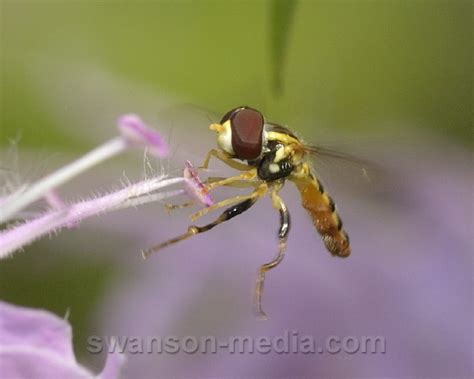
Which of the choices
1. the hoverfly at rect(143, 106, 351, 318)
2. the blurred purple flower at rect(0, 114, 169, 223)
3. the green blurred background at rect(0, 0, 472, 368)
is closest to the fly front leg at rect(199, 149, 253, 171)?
the hoverfly at rect(143, 106, 351, 318)

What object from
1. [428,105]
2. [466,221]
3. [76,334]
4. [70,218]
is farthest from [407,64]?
[70,218]

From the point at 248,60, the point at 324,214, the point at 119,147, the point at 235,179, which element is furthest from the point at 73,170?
the point at 248,60

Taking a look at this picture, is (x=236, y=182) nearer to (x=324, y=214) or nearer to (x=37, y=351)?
(x=324, y=214)

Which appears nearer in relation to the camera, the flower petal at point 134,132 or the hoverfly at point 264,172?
the flower petal at point 134,132

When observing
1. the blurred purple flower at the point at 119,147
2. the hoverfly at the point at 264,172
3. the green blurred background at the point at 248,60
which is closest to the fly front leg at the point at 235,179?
the hoverfly at the point at 264,172

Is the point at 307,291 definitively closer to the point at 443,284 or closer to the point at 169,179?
the point at 443,284

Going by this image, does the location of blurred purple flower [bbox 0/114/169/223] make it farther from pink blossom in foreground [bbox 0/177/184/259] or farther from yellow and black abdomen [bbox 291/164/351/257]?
yellow and black abdomen [bbox 291/164/351/257]

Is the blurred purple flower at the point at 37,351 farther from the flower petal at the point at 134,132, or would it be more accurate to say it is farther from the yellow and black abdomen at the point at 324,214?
the yellow and black abdomen at the point at 324,214
